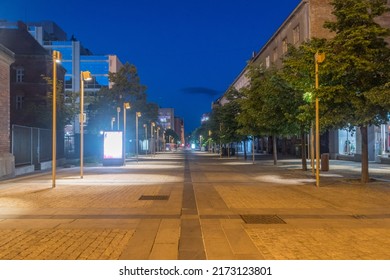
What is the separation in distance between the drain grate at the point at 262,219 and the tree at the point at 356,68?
27.0ft

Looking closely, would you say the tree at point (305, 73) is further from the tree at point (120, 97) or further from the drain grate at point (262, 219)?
the tree at point (120, 97)

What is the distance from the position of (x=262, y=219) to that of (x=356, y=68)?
30.7ft

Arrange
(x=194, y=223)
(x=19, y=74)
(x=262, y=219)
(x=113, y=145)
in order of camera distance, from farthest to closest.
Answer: (x=19, y=74) → (x=113, y=145) → (x=262, y=219) → (x=194, y=223)

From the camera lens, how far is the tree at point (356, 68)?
18094 millimetres

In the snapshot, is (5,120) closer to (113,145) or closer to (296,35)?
(113,145)

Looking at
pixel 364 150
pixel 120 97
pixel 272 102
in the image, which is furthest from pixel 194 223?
pixel 120 97

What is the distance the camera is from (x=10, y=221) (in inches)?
418

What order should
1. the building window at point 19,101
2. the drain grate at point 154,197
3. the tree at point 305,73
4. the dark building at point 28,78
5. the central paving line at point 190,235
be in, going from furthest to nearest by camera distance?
the building window at point 19,101 → the dark building at point 28,78 → the tree at point 305,73 → the drain grate at point 154,197 → the central paving line at point 190,235

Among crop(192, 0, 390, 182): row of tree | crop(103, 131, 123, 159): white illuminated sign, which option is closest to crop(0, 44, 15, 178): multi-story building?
crop(103, 131, 123, 159): white illuminated sign

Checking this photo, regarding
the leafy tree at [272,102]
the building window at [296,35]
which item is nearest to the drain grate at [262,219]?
the leafy tree at [272,102]

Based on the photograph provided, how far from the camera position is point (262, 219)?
440 inches
